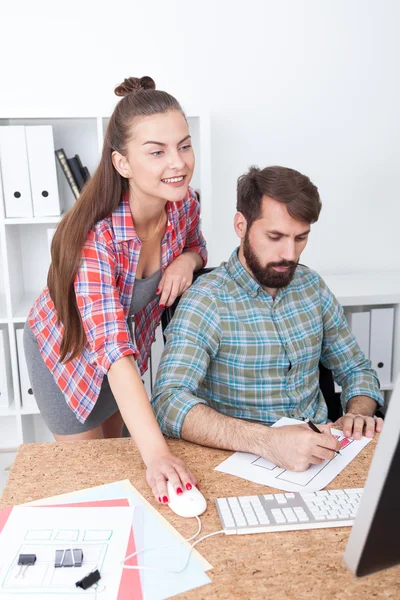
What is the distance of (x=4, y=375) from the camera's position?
254cm

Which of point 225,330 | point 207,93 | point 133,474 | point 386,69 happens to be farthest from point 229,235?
point 133,474

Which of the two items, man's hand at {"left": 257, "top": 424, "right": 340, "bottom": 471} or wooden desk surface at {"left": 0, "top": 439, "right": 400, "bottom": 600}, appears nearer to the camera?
wooden desk surface at {"left": 0, "top": 439, "right": 400, "bottom": 600}

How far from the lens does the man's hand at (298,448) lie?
1132 mm

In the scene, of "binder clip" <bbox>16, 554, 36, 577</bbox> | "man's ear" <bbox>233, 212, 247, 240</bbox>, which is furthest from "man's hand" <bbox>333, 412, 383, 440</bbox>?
"binder clip" <bbox>16, 554, 36, 577</bbox>

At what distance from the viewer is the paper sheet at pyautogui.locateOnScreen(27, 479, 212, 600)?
823 millimetres

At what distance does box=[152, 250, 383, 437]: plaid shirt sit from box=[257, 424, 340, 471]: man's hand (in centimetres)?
37

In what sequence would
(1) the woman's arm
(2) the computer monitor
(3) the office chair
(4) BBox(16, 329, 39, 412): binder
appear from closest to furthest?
1. (2) the computer monitor
2. (1) the woman's arm
3. (3) the office chair
4. (4) BBox(16, 329, 39, 412): binder

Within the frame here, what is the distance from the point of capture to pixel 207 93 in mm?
2611

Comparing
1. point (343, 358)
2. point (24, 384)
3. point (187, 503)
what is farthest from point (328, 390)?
point (24, 384)

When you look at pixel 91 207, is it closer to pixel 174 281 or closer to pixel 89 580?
pixel 174 281

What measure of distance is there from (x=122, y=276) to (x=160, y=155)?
0.32 meters

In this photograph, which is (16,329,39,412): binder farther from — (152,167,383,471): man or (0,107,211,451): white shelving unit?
(152,167,383,471): man

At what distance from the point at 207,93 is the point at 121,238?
1401mm

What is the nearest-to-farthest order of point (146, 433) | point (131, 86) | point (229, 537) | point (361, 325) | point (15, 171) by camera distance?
point (229, 537) → point (146, 433) → point (131, 86) → point (15, 171) → point (361, 325)
